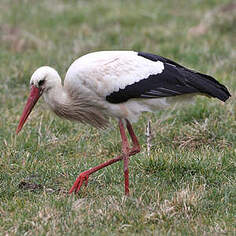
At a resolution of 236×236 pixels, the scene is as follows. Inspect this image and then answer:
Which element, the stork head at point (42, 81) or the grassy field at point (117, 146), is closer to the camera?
the grassy field at point (117, 146)


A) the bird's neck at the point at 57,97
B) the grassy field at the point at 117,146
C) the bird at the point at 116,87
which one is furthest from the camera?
the bird's neck at the point at 57,97

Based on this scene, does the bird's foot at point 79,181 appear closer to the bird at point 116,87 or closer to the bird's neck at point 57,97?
the bird at point 116,87

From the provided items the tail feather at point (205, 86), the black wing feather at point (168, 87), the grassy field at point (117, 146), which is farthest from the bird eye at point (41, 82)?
the tail feather at point (205, 86)

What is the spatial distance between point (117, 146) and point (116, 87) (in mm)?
1312

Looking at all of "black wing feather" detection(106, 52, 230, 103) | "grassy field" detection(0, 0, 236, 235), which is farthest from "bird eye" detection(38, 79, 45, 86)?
"grassy field" detection(0, 0, 236, 235)

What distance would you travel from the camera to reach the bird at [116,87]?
17.4 feet

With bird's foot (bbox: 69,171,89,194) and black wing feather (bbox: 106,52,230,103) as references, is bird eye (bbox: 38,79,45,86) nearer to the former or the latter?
black wing feather (bbox: 106,52,230,103)

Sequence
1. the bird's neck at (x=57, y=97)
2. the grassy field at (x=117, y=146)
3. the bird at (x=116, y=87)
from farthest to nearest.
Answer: the bird's neck at (x=57, y=97) → the bird at (x=116, y=87) → the grassy field at (x=117, y=146)

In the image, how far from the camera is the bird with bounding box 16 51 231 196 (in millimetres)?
5293

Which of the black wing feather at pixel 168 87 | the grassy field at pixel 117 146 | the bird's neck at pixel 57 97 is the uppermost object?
the black wing feather at pixel 168 87

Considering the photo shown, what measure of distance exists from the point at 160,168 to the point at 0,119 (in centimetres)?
224

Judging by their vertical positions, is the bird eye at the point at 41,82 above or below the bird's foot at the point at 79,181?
above

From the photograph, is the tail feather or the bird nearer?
the bird

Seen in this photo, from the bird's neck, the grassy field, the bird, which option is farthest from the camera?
the bird's neck
